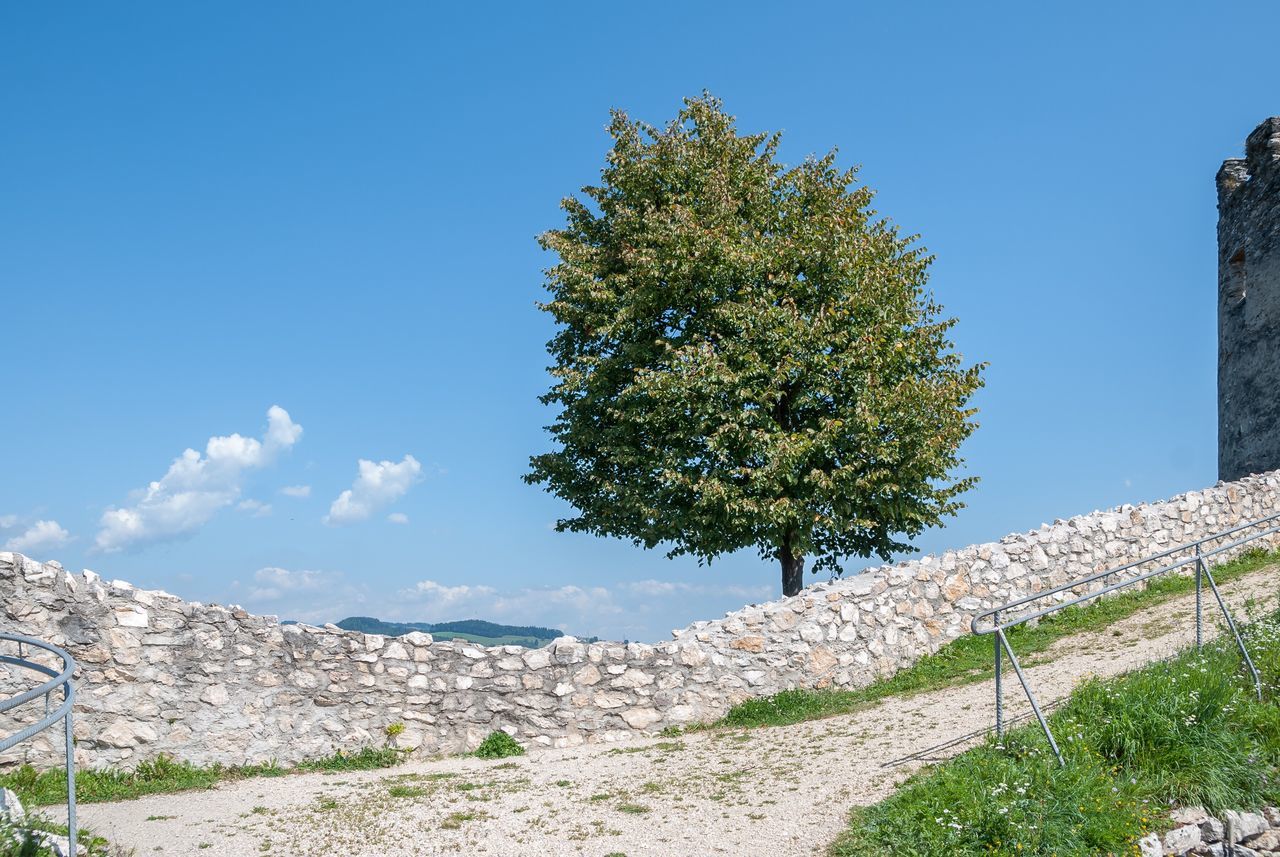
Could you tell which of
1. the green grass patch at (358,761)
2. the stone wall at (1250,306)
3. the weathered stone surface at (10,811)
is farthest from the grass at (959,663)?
the stone wall at (1250,306)

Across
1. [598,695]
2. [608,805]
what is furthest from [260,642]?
[608,805]

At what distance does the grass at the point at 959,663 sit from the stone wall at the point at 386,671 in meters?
0.28

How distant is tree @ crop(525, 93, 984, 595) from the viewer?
1795cm

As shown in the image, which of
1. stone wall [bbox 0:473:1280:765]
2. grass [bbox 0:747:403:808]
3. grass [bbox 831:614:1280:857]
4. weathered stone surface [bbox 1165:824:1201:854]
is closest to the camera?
grass [bbox 831:614:1280:857]

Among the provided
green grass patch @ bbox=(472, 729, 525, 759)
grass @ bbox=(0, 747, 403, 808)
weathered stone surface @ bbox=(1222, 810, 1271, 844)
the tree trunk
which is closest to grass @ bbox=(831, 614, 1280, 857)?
weathered stone surface @ bbox=(1222, 810, 1271, 844)

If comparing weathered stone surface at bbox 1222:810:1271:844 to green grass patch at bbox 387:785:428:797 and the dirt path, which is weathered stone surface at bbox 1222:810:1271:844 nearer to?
the dirt path

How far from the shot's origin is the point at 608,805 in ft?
31.3

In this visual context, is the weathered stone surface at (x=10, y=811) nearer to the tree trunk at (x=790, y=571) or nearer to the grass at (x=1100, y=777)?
the grass at (x=1100, y=777)

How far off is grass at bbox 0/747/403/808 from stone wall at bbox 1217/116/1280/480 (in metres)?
23.9

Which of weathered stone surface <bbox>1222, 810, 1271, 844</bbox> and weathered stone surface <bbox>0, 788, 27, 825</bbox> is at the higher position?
weathered stone surface <bbox>0, 788, 27, 825</bbox>

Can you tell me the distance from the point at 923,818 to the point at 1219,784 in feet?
9.12

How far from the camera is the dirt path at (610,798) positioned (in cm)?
858

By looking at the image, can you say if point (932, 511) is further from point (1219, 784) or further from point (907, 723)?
point (1219, 784)

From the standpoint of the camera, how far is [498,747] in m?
12.2
